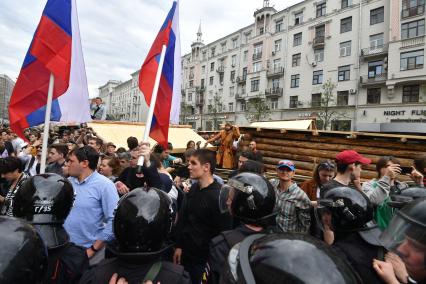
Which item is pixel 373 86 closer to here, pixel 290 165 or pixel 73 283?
pixel 290 165

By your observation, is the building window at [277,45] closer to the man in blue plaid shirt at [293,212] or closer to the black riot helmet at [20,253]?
the man in blue plaid shirt at [293,212]

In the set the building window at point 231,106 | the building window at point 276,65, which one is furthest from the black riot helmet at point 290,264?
the building window at point 231,106

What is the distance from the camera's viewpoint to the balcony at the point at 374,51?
3032 cm

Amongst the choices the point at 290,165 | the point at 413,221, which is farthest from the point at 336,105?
the point at 413,221

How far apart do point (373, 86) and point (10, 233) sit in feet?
115

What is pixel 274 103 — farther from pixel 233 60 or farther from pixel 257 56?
pixel 233 60

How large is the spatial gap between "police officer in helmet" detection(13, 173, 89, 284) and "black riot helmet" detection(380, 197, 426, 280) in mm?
1865

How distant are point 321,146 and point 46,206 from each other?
27.2 ft

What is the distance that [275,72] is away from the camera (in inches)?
1658

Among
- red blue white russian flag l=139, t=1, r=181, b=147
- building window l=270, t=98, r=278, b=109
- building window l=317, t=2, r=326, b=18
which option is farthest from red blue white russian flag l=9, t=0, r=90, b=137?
building window l=270, t=98, r=278, b=109

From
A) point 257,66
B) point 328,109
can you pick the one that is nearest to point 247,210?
point 328,109

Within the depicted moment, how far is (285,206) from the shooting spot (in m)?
3.67

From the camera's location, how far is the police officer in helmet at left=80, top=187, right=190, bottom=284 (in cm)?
161

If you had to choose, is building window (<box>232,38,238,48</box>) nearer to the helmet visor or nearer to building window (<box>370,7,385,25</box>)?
building window (<box>370,7,385,25</box>)
